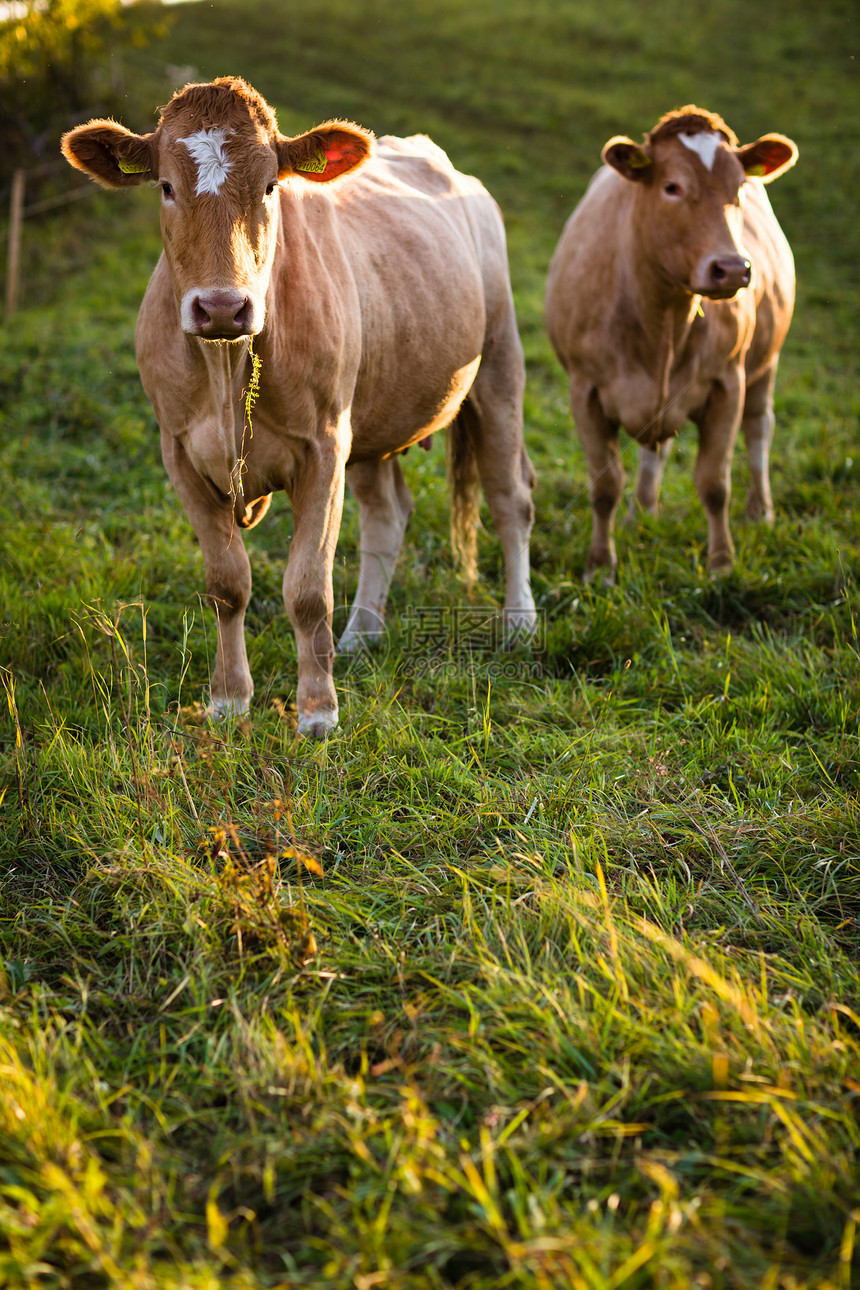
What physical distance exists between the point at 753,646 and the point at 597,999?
8.32 feet

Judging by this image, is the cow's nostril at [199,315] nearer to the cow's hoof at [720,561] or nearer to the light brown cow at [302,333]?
the light brown cow at [302,333]

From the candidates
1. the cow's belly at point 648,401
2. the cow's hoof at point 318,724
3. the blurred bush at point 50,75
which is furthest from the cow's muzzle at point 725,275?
the blurred bush at point 50,75

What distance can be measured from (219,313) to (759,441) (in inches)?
189

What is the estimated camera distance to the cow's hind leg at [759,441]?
6449 mm

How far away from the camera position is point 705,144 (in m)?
4.95

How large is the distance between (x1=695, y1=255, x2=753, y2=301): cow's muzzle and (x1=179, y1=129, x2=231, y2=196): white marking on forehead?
2.55 metres

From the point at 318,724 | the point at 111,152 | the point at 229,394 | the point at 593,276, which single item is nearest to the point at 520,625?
the point at 318,724

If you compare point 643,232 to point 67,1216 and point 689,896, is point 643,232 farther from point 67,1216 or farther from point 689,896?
point 67,1216

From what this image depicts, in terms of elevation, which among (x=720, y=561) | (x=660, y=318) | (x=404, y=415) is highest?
(x=660, y=318)

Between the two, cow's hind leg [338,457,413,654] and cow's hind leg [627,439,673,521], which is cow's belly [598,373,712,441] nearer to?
cow's hind leg [627,439,673,521]

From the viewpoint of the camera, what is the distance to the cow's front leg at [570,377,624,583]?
552cm

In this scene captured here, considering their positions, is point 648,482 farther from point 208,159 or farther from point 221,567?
point 208,159

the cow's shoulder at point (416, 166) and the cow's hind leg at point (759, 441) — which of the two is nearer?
the cow's shoulder at point (416, 166)

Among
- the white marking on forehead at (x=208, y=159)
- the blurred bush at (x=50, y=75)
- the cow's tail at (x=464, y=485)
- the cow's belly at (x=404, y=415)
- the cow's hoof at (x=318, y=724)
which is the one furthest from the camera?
the blurred bush at (x=50, y=75)
